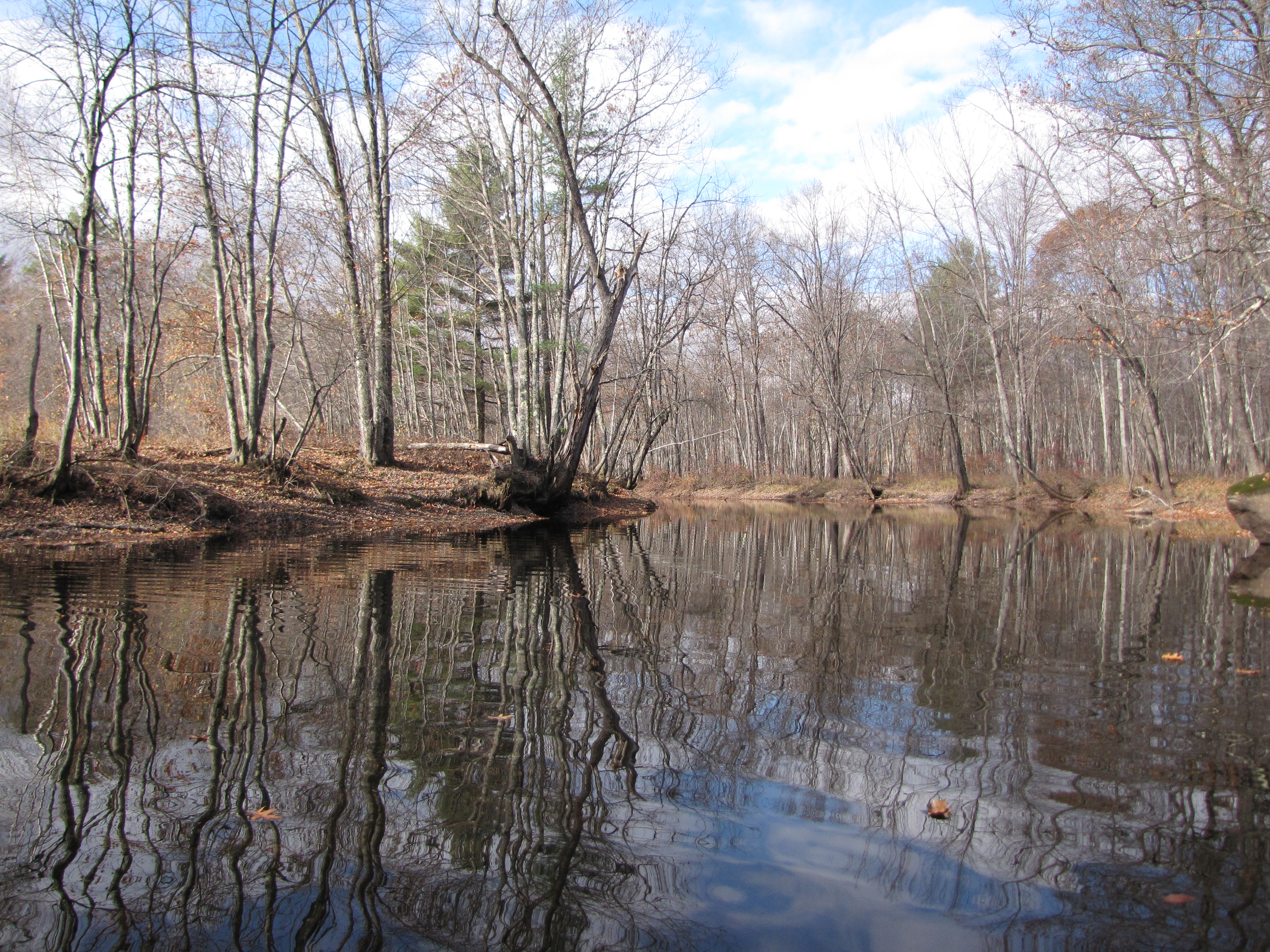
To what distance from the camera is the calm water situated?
2217mm

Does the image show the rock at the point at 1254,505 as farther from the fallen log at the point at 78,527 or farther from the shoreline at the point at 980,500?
the fallen log at the point at 78,527

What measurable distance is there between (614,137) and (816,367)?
65.9ft

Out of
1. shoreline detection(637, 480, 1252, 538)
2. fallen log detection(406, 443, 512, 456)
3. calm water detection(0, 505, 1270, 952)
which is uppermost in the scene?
fallen log detection(406, 443, 512, 456)

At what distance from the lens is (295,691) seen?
13.4 ft

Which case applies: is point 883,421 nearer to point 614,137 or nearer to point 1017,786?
point 614,137

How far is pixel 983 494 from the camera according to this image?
3031 cm

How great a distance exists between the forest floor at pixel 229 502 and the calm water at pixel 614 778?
4.16 meters

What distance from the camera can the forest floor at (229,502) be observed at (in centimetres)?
1034

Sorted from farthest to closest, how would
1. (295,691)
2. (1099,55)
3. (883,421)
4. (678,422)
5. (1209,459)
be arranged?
(678,422) → (883,421) → (1209,459) → (1099,55) → (295,691)

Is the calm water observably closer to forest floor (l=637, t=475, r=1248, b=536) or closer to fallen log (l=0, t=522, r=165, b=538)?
fallen log (l=0, t=522, r=165, b=538)

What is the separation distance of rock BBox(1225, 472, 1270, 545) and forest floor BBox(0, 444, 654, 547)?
12.8 metres

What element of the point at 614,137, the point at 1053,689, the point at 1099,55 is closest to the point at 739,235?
the point at 614,137

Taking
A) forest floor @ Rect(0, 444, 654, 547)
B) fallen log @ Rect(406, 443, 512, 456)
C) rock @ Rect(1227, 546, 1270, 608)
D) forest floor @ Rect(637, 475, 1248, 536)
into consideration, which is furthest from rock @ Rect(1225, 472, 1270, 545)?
fallen log @ Rect(406, 443, 512, 456)

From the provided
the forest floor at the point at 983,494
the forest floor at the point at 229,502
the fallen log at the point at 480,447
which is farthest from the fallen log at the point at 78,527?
the forest floor at the point at 983,494
